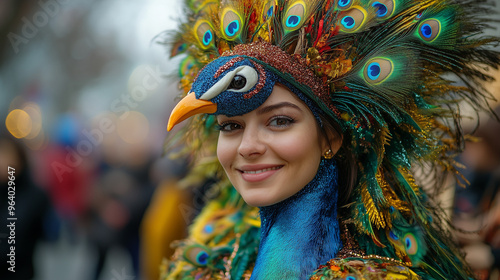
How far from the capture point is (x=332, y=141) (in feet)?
6.27

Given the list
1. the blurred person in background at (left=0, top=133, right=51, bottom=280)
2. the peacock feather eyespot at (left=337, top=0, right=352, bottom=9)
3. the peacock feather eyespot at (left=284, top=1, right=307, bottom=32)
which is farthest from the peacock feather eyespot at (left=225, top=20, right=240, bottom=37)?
the blurred person in background at (left=0, top=133, right=51, bottom=280)

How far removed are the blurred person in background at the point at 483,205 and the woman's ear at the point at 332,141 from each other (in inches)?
41.9


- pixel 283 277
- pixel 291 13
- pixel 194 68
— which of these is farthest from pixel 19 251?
pixel 291 13

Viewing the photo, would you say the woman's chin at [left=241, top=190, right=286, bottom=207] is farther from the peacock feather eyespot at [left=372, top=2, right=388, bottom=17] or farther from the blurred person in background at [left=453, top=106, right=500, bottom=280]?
the blurred person in background at [left=453, top=106, right=500, bottom=280]

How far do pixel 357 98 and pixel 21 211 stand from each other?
3253 mm

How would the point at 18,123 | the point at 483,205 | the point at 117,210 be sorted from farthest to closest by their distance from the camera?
the point at 117,210, the point at 18,123, the point at 483,205

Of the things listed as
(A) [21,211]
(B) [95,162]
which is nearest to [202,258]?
(A) [21,211]

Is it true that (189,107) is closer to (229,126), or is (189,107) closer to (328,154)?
(229,126)

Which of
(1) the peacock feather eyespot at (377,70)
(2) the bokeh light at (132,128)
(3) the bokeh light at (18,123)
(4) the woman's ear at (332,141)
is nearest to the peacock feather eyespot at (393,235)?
(4) the woman's ear at (332,141)

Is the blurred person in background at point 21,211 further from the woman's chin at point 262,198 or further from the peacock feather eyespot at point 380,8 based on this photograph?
the peacock feather eyespot at point 380,8

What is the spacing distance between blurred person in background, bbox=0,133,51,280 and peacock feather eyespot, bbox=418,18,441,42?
→ 3326 mm

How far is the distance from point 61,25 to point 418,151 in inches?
211

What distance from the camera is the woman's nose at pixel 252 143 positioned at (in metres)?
1.77

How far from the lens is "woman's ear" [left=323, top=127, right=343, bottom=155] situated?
189cm
